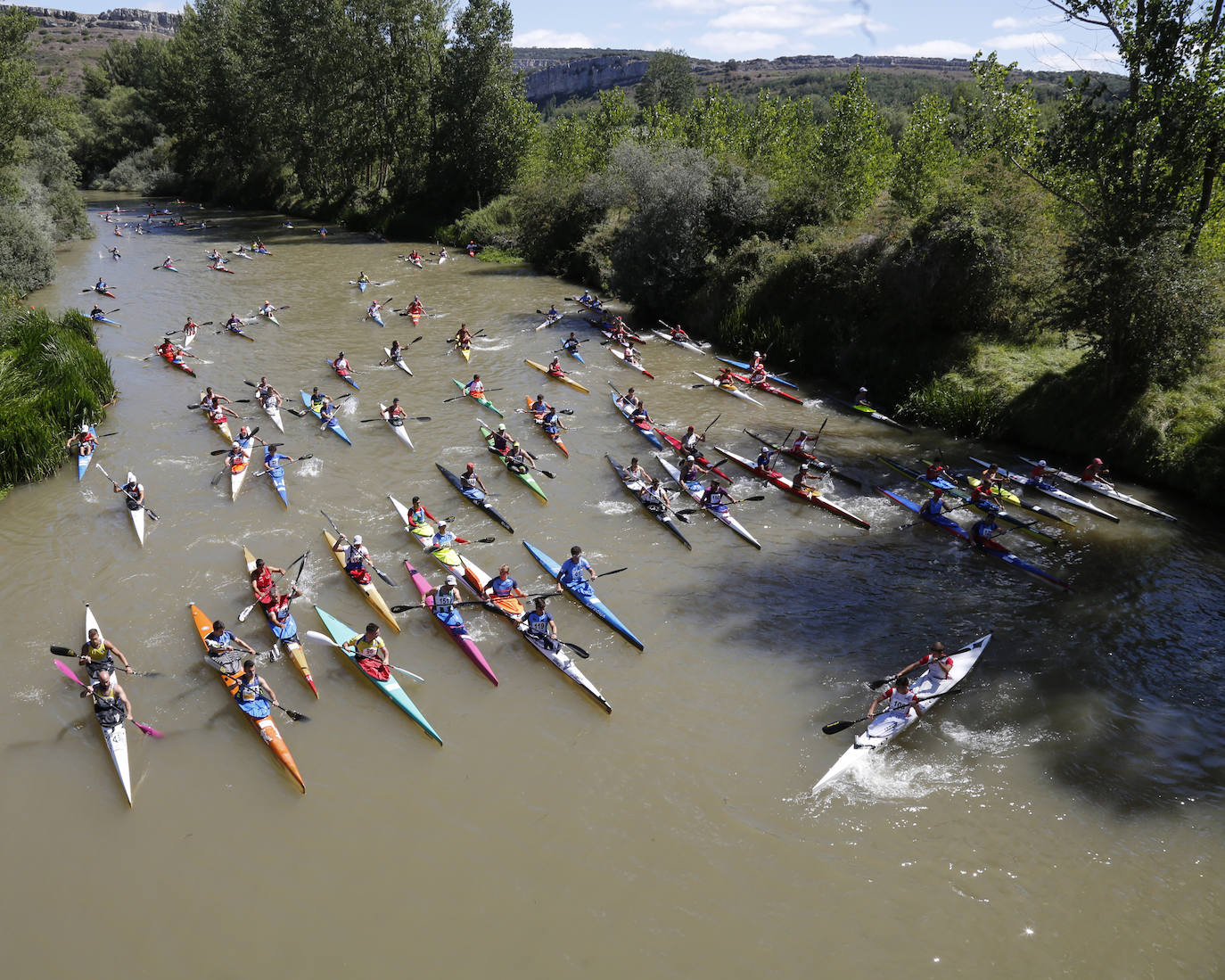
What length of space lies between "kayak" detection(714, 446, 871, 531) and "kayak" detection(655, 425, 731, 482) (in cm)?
77

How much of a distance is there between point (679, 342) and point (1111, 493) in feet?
52.4

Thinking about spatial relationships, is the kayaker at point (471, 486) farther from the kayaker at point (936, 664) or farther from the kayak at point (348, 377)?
the kayaker at point (936, 664)

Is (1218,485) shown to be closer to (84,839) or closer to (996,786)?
(996,786)

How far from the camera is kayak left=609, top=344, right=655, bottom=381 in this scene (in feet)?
87.4

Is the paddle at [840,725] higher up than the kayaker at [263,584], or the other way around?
the kayaker at [263,584]

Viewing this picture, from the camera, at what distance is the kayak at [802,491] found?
1736 cm

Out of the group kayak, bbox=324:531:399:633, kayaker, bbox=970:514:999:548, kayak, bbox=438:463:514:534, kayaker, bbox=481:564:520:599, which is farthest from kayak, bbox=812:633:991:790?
kayak, bbox=438:463:514:534

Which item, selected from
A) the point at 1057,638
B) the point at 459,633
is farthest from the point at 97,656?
the point at 1057,638

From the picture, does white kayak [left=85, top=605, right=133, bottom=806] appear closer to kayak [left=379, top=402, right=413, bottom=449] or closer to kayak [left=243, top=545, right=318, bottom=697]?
kayak [left=243, top=545, right=318, bottom=697]

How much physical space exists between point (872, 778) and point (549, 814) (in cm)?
436

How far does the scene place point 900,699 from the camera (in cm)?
1133

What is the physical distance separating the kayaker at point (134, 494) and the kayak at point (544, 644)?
313 inches

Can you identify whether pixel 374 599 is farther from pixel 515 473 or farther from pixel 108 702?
pixel 515 473

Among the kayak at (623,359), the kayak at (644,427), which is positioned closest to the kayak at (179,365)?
the kayak at (644,427)
